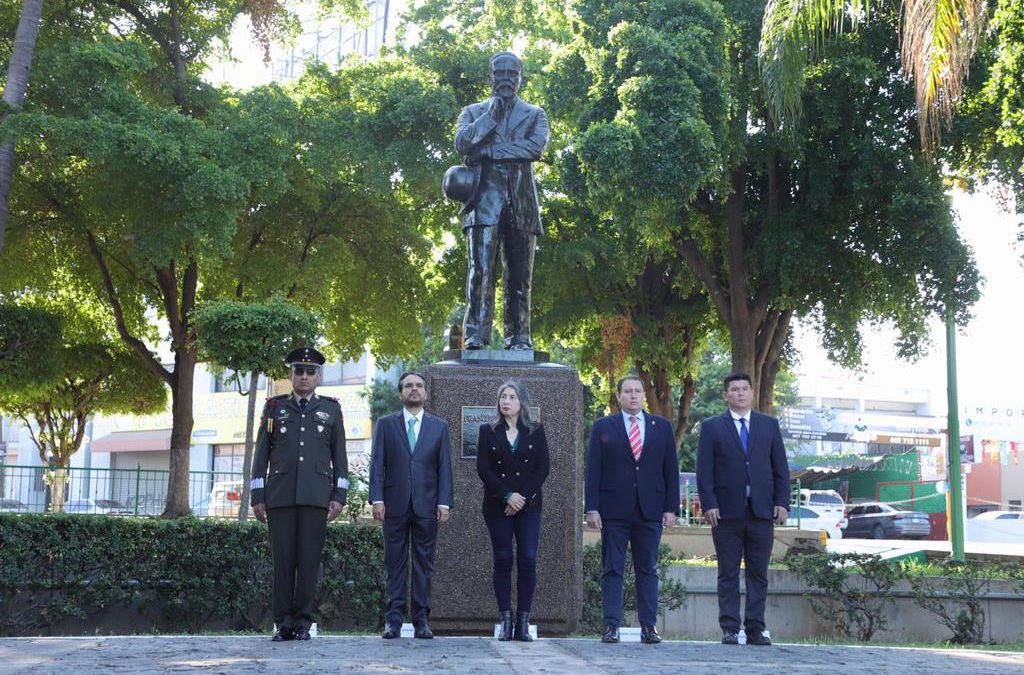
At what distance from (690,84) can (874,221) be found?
4579 mm

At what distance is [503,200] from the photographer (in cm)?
1012

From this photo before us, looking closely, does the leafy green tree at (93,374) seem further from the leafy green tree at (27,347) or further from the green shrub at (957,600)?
the green shrub at (957,600)

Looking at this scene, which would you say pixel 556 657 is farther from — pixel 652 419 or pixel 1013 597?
pixel 1013 597

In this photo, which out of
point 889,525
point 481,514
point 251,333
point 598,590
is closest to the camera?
point 481,514

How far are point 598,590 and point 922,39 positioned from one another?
6.33 m

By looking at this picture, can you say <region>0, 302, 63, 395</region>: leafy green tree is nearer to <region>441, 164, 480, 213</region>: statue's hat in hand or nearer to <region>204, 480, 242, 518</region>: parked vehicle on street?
<region>204, 480, 242, 518</region>: parked vehicle on street

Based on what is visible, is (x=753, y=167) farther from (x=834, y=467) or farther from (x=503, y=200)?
(x=834, y=467)

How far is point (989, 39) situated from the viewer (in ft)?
61.1

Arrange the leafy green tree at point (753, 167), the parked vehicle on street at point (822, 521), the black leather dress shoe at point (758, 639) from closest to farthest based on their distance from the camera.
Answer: the black leather dress shoe at point (758, 639) < the leafy green tree at point (753, 167) < the parked vehicle on street at point (822, 521)

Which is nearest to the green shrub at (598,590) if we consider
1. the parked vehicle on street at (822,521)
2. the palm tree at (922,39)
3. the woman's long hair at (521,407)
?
the woman's long hair at (521,407)

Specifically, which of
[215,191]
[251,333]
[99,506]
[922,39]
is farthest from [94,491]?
[922,39]

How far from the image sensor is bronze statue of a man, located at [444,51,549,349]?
33.0ft

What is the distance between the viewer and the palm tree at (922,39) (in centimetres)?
1248

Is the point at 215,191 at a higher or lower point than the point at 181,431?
higher
